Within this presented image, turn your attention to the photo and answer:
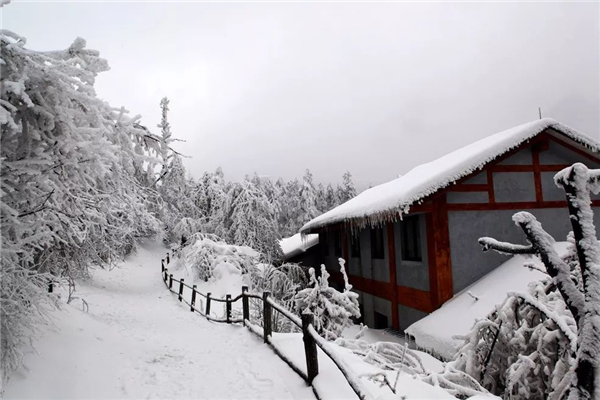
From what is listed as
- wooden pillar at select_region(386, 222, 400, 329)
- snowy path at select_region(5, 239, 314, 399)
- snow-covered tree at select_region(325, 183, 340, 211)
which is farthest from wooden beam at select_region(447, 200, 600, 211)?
snow-covered tree at select_region(325, 183, 340, 211)

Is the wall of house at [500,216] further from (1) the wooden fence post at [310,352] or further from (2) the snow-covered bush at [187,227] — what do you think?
(2) the snow-covered bush at [187,227]

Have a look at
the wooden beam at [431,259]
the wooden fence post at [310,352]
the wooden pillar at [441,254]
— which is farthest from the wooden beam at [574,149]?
→ the wooden fence post at [310,352]

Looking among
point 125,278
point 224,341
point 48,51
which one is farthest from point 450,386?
point 125,278

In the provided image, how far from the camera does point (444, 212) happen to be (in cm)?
1013

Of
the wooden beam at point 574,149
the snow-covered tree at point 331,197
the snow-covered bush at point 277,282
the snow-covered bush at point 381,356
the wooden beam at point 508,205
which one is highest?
the snow-covered tree at point 331,197

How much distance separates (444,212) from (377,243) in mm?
4175

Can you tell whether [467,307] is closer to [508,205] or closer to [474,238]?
[474,238]

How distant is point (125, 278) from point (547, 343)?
21555 mm

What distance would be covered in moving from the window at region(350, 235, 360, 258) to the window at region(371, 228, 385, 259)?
1566 millimetres

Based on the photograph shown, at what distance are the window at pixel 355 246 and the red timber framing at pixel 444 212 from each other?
12.1ft

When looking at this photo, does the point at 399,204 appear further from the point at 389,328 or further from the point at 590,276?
the point at 590,276

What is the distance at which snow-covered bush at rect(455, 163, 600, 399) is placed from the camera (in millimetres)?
1609

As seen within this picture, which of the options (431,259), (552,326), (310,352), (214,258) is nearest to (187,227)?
(214,258)

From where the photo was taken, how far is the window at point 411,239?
11.1 meters
